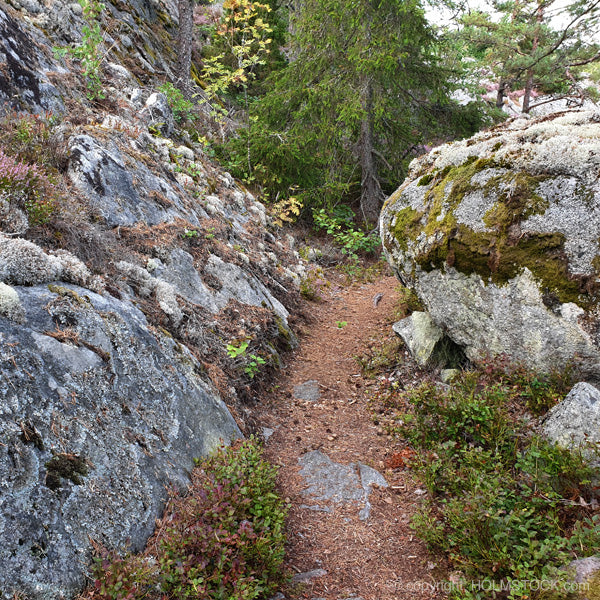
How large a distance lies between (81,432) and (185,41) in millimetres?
14873

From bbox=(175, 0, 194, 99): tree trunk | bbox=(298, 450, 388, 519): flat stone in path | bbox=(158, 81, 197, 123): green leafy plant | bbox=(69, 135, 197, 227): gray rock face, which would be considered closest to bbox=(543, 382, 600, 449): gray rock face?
bbox=(298, 450, 388, 519): flat stone in path

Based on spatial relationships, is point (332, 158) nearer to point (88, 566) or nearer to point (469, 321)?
point (469, 321)

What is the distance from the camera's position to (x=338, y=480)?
4762 mm

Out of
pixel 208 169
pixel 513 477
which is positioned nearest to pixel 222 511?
pixel 513 477

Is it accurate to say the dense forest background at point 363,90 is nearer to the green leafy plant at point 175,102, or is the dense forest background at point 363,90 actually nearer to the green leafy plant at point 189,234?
the green leafy plant at point 175,102

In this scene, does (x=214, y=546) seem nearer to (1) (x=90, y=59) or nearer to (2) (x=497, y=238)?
(2) (x=497, y=238)

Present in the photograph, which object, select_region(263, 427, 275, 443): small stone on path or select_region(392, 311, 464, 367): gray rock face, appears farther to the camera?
select_region(392, 311, 464, 367): gray rock face

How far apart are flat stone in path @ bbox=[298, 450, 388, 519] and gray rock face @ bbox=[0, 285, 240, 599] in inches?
47.2

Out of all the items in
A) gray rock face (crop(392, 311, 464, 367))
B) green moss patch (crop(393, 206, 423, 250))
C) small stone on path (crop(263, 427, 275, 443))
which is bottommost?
small stone on path (crop(263, 427, 275, 443))

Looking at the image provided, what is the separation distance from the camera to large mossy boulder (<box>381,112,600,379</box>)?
184 inches

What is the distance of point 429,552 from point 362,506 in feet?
2.78

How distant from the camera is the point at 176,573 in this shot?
290cm

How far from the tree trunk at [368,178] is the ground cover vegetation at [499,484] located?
9376 millimetres

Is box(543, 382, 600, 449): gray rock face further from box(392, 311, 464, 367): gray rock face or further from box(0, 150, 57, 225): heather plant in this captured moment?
box(0, 150, 57, 225): heather plant
